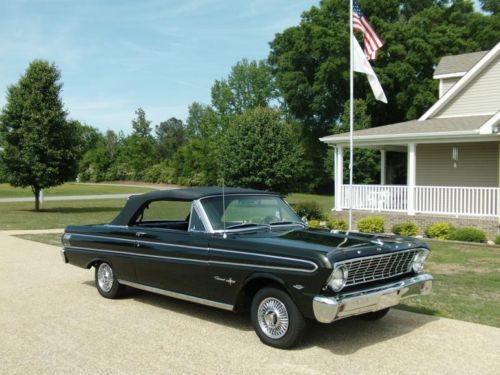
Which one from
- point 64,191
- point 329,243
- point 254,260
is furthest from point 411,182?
point 64,191

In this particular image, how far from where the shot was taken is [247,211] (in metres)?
6.68

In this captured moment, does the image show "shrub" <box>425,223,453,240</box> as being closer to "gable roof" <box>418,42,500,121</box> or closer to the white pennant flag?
the white pennant flag

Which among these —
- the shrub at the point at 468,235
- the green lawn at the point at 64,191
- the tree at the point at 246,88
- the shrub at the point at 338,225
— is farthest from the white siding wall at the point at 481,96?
the tree at the point at 246,88

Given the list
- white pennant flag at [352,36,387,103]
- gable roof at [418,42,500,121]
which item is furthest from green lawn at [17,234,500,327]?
gable roof at [418,42,500,121]

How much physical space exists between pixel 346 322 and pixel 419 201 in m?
11.7

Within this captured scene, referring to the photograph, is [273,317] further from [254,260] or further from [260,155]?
[260,155]

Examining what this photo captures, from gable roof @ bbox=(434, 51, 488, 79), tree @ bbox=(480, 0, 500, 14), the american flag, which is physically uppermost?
tree @ bbox=(480, 0, 500, 14)

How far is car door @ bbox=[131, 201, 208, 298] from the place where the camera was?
6.20m

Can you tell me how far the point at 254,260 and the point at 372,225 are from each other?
1140 centimetres

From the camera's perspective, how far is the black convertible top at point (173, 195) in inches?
264

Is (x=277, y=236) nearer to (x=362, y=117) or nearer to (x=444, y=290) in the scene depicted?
(x=444, y=290)

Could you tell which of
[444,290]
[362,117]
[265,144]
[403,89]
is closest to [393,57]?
[403,89]

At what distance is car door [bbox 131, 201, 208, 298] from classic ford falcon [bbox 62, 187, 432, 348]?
0.04 feet

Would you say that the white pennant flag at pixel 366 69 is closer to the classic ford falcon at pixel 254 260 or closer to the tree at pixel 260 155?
the classic ford falcon at pixel 254 260
